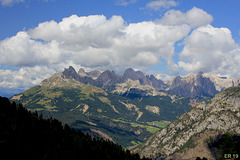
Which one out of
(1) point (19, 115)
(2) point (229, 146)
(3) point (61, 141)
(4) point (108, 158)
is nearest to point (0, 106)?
(1) point (19, 115)

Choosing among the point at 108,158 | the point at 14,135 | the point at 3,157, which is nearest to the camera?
the point at 3,157

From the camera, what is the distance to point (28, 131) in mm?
136125

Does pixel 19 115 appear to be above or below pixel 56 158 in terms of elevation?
above

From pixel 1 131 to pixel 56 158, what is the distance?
118ft

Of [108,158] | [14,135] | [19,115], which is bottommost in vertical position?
[108,158]

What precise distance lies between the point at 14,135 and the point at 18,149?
11.8 metres

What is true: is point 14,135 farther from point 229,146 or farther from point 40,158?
point 229,146

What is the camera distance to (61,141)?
15488cm

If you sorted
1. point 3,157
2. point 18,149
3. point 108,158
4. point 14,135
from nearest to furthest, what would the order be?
point 3,157 → point 18,149 → point 14,135 → point 108,158

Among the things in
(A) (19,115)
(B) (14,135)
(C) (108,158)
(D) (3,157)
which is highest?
(A) (19,115)

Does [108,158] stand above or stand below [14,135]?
below

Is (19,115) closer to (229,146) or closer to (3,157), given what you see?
(3,157)

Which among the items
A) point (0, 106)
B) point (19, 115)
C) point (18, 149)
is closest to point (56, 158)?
point (18, 149)

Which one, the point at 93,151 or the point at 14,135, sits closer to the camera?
the point at 14,135
